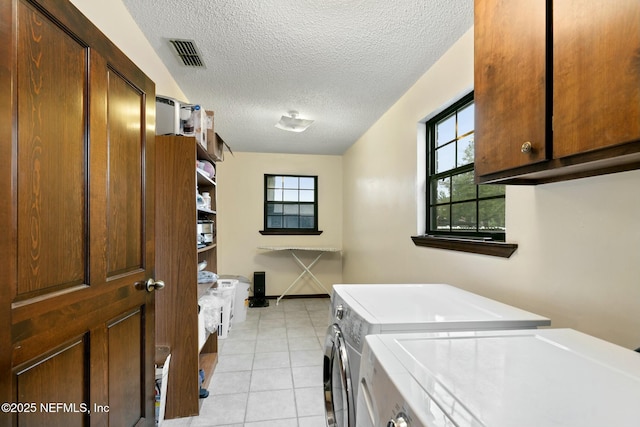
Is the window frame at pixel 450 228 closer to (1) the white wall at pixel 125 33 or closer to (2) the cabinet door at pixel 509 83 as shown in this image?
(2) the cabinet door at pixel 509 83

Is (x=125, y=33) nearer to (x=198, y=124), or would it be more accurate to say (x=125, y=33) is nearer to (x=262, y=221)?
(x=198, y=124)

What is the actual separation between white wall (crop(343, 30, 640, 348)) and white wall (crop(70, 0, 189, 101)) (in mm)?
1900

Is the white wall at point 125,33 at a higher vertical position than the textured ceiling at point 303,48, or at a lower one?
lower

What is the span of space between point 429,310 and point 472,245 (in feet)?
2.41

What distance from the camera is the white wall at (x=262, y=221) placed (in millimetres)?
4707

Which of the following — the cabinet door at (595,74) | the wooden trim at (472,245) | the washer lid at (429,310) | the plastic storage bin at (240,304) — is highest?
the cabinet door at (595,74)

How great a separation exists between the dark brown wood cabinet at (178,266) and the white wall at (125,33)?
1.58 feet

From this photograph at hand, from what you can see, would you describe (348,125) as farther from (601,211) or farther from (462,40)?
(601,211)

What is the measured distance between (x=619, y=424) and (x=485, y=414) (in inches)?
8.3

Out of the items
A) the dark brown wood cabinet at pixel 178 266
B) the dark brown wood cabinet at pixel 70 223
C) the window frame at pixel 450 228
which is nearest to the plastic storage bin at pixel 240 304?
the dark brown wood cabinet at pixel 178 266

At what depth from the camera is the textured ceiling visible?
1598mm

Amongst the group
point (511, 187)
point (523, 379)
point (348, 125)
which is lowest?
point (523, 379)

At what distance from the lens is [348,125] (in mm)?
3461

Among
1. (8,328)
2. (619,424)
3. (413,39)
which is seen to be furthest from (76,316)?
(413,39)
